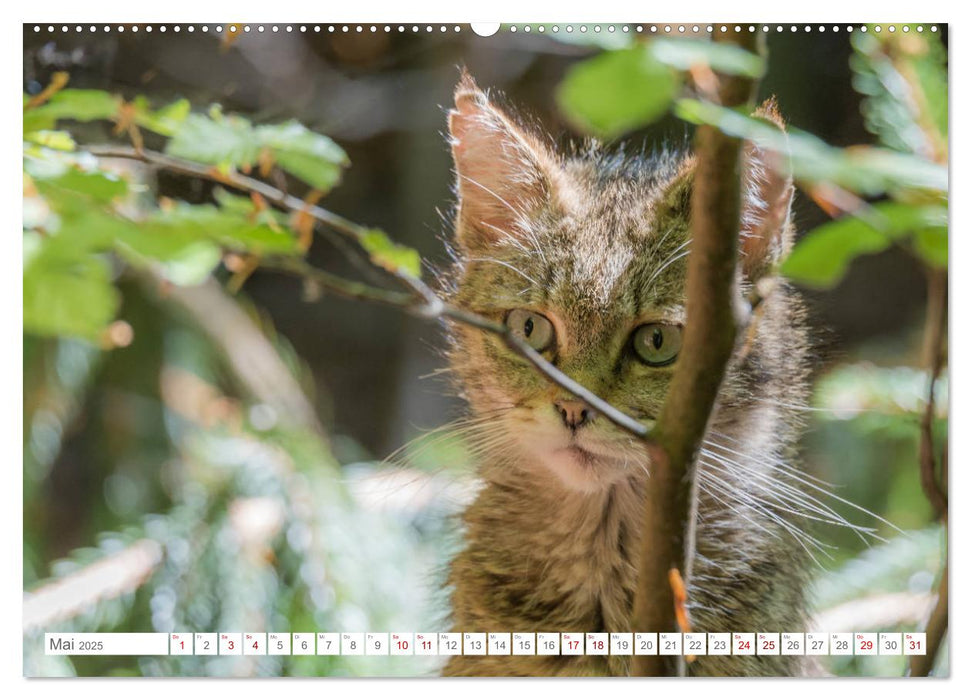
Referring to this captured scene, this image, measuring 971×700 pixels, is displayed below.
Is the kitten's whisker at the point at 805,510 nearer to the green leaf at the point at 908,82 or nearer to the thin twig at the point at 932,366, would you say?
the thin twig at the point at 932,366

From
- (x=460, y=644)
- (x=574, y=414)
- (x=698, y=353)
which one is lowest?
(x=460, y=644)

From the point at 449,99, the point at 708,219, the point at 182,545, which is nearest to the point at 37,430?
the point at 182,545

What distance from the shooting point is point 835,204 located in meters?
0.69

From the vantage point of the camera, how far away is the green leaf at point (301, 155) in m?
0.92

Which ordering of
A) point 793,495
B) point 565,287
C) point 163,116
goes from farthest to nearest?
point 793,495, point 565,287, point 163,116

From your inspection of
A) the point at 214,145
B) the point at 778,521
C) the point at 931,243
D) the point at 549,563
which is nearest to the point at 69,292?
the point at 214,145

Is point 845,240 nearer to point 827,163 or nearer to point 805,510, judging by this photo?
point 827,163

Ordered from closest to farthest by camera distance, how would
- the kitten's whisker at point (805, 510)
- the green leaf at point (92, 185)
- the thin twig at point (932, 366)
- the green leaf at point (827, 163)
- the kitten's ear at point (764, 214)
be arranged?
1. the green leaf at point (827, 163)
2. the green leaf at point (92, 185)
3. the thin twig at point (932, 366)
4. the kitten's ear at point (764, 214)
5. the kitten's whisker at point (805, 510)

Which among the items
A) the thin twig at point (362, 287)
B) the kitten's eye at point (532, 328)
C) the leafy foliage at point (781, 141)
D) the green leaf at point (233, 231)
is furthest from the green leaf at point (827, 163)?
the kitten's eye at point (532, 328)

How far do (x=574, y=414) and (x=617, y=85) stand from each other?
554mm

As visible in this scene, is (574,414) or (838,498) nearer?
(574,414)

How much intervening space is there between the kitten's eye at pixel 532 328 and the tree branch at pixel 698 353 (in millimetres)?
387

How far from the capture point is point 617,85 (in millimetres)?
463

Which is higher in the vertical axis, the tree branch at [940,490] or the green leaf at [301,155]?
the green leaf at [301,155]
